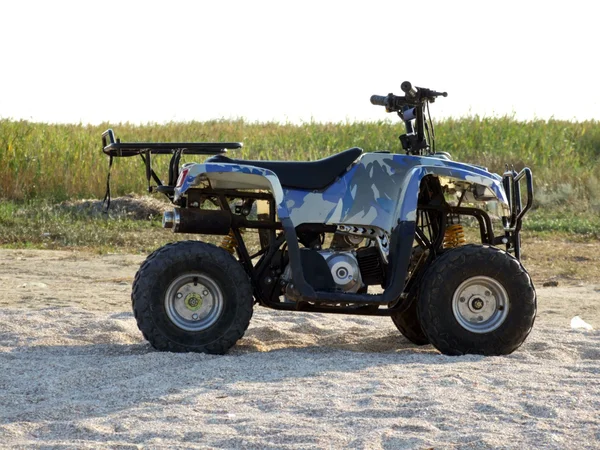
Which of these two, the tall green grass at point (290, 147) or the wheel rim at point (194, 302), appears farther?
the tall green grass at point (290, 147)

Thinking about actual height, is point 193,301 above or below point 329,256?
below

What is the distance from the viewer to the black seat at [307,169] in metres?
6.86

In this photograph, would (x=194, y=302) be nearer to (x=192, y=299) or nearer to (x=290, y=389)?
(x=192, y=299)

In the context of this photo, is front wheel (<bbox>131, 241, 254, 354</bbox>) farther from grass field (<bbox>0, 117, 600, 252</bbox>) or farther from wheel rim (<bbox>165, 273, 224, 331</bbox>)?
grass field (<bbox>0, 117, 600, 252</bbox>)

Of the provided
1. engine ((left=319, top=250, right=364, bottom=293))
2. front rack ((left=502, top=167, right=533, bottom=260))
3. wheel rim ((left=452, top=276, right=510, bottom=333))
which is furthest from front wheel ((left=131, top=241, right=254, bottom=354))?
front rack ((left=502, top=167, right=533, bottom=260))

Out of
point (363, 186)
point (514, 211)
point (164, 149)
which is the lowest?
point (514, 211)

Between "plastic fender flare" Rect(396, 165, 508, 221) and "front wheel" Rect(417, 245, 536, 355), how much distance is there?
379 mm

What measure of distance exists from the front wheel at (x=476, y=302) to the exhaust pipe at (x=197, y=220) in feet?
4.41

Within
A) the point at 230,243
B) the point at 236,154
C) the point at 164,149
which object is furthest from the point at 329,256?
the point at 236,154

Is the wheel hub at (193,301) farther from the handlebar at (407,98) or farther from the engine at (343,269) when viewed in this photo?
the handlebar at (407,98)

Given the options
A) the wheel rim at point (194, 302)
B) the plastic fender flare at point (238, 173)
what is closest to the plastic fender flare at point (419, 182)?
the plastic fender flare at point (238, 173)

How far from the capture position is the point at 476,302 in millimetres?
7031

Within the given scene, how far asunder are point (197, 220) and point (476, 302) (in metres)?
1.86

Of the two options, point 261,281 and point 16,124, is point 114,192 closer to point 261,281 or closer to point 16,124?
point 16,124
